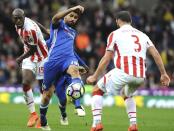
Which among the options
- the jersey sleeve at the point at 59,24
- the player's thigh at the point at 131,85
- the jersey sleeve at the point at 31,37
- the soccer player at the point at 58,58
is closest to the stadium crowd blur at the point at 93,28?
the jersey sleeve at the point at 31,37

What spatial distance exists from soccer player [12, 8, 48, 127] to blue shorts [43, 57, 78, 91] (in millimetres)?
1021

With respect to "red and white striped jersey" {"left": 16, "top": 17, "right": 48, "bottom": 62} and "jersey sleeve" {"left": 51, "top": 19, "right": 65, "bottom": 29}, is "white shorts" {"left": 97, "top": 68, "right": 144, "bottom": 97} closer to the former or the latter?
"jersey sleeve" {"left": 51, "top": 19, "right": 65, "bottom": 29}

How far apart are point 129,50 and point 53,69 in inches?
80.4

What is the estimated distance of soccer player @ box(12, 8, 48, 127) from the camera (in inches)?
550

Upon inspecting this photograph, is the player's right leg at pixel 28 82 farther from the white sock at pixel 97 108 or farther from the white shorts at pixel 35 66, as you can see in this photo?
the white sock at pixel 97 108

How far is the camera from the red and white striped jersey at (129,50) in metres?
11.6

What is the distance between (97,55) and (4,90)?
12.9ft

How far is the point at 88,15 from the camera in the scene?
2814 cm

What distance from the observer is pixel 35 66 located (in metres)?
14.4

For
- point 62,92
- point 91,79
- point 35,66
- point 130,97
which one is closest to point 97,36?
point 35,66

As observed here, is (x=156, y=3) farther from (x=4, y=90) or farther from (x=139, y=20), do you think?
(x=4, y=90)

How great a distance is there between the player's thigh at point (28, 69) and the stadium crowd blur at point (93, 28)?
11447 mm

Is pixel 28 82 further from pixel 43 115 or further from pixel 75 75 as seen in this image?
pixel 75 75

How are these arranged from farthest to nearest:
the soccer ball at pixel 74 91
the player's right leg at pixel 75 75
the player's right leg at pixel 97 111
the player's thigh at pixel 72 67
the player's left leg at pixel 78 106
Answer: the player's left leg at pixel 78 106, the player's thigh at pixel 72 67, the player's right leg at pixel 75 75, the soccer ball at pixel 74 91, the player's right leg at pixel 97 111
